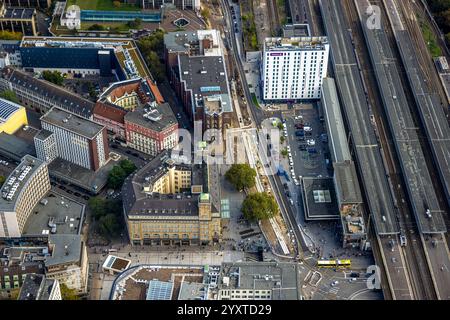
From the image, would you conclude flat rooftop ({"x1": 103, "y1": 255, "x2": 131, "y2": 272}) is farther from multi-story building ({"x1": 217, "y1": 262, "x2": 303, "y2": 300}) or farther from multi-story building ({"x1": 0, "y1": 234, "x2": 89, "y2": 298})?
multi-story building ({"x1": 217, "y1": 262, "x2": 303, "y2": 300})

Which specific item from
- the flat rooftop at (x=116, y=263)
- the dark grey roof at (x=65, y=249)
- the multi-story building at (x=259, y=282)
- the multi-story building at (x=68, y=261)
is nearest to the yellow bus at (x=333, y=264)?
the multi-story building at (x=259, y=282)

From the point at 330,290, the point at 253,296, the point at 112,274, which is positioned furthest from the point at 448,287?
the point at 112,274

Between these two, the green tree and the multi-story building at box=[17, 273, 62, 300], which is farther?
the green tree

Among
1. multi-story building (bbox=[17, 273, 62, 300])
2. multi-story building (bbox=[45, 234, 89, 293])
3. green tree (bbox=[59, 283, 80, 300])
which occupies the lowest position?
multi-story building (bbox=[17, 273, 62, 300])

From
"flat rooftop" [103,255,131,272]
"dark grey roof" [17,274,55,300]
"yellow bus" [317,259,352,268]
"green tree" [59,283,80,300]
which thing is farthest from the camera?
"yellow bus" [317,259,352,268]

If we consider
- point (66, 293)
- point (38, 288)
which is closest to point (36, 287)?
point (38, 288)

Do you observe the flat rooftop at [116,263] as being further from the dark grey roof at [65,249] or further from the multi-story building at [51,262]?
the dark grey roof at [65,249]

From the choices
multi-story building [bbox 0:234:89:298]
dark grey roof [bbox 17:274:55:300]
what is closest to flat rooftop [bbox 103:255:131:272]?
multi-story building [bbox 0:234:89:298]
